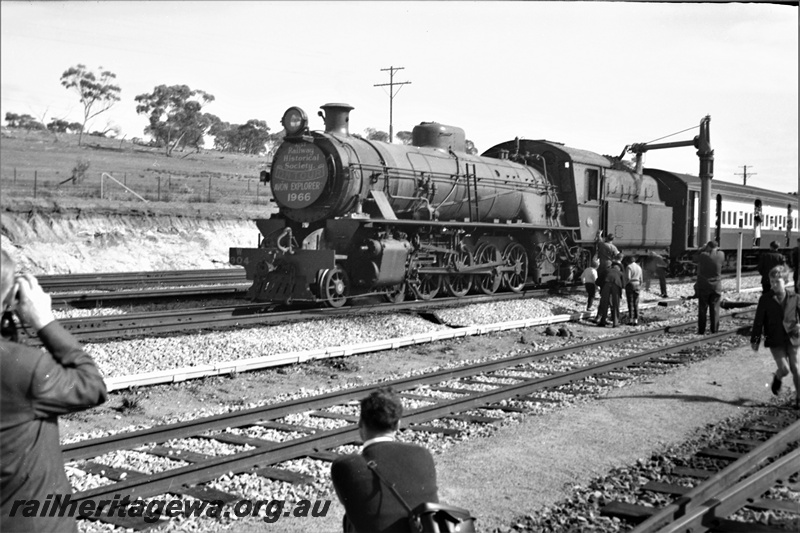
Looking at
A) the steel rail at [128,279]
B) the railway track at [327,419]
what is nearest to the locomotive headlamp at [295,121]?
the railway track at [327,419]

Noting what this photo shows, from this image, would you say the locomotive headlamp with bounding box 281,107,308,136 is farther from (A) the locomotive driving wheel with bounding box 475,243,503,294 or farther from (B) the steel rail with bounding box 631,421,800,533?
(B) the steel rail with bounding box 631,421,800,533

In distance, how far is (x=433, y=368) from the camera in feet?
35.3

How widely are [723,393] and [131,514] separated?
689 centimetres

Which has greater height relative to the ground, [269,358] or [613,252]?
[613,252]

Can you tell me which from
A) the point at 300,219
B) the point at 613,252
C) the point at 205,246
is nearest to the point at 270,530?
the point at 300,219

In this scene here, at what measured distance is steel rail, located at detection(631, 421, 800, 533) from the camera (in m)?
4.71

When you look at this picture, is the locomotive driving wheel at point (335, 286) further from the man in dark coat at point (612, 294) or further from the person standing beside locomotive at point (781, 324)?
the person standing beside locomotive at point (781, 324)

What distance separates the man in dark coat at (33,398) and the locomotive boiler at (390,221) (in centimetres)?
1078

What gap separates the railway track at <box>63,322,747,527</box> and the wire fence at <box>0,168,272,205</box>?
1104 inches

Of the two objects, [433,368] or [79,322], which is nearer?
[433,368]

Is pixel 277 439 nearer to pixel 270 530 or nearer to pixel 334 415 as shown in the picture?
pixel 334 415

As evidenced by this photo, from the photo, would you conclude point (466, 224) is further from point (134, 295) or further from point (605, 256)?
point (134, 295)

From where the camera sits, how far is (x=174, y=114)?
158 feet

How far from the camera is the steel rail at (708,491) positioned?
4715 mm
